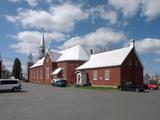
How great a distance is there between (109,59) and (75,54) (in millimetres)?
17111

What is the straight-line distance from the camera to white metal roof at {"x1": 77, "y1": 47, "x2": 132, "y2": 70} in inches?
2277

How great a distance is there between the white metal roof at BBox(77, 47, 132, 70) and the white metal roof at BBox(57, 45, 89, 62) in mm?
4532

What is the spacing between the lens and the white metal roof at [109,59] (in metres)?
57.8

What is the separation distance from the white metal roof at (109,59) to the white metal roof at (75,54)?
4.53 meters

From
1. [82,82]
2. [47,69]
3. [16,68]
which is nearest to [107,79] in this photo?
[82,82]

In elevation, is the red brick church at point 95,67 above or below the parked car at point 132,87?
above

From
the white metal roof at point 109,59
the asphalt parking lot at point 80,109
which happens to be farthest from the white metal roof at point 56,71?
the asphalt parking lot at point 80,109

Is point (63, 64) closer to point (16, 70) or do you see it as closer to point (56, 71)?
point (56, 71)

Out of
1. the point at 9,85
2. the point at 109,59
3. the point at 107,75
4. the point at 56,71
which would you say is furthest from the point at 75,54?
the point at 9,85

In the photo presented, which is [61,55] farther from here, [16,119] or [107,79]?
[16,119]

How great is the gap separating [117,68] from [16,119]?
43599 mm

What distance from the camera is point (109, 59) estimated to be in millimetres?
61531

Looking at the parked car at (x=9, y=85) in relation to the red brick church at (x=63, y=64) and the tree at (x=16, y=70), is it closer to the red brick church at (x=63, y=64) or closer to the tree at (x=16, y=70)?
the red brick church at (x=63, y=64)

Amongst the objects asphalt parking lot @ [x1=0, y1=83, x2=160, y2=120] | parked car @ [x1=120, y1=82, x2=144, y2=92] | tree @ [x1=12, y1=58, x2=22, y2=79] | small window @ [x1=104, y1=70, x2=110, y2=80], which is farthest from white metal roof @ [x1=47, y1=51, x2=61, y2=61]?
asphalt parking lot @ [x1=0, y1=83, x2=160, y2=120]
